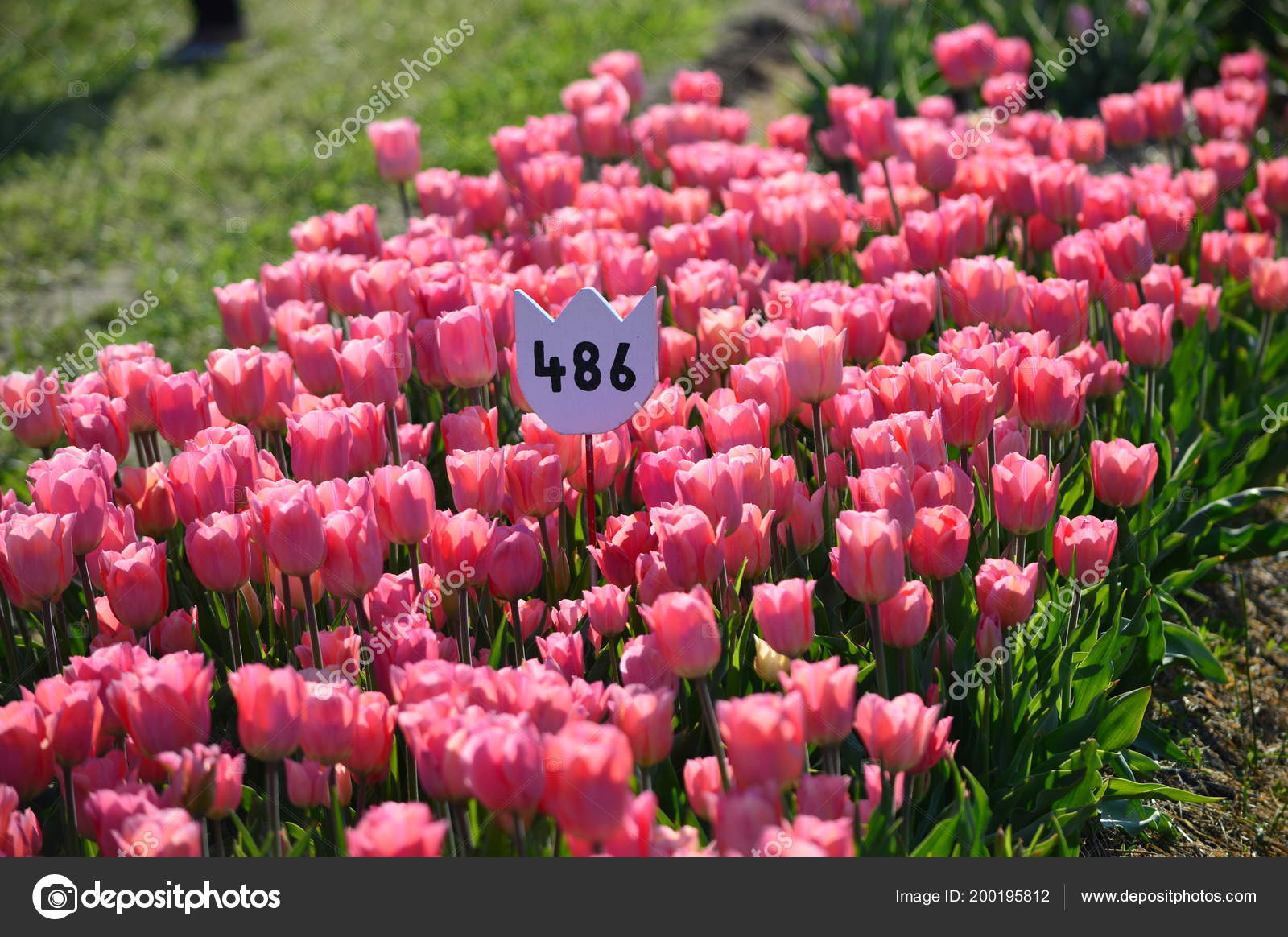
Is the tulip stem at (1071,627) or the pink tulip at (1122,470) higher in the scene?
the pink tulip at (1122,470)

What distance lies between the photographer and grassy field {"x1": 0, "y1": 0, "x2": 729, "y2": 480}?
5652 mm

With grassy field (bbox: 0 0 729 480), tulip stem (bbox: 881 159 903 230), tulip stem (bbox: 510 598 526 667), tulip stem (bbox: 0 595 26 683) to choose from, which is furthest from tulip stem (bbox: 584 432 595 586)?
grassy field (bbox: 0 0 729 480)

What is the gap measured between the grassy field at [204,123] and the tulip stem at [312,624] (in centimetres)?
249

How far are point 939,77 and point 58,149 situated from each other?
486 cm

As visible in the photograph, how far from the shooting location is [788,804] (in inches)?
70.7

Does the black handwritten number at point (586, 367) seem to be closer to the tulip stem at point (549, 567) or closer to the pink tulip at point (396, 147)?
the tulip stem at point (549, 567)

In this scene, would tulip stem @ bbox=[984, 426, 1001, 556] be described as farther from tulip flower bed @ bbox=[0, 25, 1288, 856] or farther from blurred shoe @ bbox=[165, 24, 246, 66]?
blurred shoe @ bbox=[165, 24, 246, 66]

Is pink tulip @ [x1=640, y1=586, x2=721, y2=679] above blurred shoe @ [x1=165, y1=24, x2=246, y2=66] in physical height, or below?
below

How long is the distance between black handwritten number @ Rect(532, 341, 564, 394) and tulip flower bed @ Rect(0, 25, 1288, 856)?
13 cm

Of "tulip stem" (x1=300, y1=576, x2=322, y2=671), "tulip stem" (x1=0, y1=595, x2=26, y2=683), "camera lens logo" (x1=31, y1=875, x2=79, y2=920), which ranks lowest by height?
"camera lens logo" (x1=31, y1=875, x2=79, y2=920)

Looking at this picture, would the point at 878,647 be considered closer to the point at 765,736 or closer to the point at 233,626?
the point at 765,736

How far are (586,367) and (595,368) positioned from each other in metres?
0.02

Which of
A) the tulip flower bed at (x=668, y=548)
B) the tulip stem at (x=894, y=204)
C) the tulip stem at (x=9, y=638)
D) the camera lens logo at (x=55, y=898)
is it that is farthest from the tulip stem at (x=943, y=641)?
the tulip stem at (x=894, y=204)

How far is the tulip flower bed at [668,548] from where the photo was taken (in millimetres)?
1668
